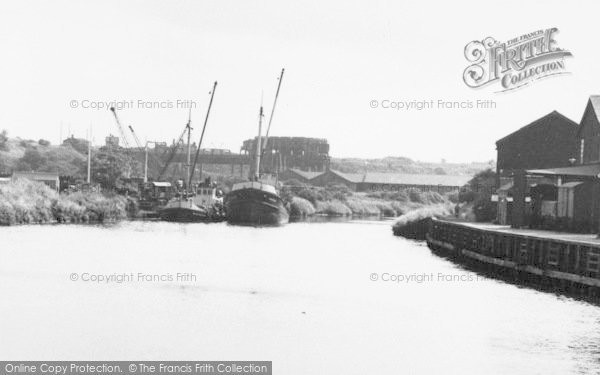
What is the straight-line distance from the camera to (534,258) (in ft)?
117

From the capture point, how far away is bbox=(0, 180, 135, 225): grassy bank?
62781 mm

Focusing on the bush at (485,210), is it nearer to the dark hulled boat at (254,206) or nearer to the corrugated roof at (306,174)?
the dark hulled boat at (254,206)

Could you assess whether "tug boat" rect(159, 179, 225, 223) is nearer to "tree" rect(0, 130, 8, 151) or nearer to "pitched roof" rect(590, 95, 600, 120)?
"pitched roof" rect(590, 95, 600, 120)

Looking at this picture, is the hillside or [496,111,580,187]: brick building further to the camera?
the hillside

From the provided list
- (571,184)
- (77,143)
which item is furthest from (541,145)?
(77,143)

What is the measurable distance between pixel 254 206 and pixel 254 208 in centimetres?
19

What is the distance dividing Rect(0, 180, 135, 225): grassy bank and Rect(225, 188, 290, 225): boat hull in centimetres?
1051

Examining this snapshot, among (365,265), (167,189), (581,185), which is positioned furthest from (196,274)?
(167,189)

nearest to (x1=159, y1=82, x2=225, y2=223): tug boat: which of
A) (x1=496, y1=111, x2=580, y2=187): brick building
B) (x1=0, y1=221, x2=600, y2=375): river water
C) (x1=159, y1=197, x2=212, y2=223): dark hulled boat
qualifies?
(x1=159, y1=197, x2=212, y2=223): dark hulled boat

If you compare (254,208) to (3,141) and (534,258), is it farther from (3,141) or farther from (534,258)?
(3,141)

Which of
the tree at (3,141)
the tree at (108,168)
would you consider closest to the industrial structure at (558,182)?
the tree at (108,168)

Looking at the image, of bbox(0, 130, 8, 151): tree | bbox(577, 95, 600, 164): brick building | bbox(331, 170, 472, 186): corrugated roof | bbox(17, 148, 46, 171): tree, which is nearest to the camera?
bbox(577, 95, 600, 164): brick building

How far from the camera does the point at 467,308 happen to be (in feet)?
96.8

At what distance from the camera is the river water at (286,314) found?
70.0 feet
